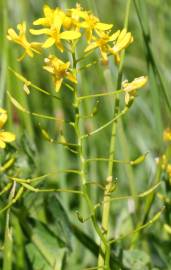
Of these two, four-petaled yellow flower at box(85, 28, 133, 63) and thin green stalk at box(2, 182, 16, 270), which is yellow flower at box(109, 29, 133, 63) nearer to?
four-petaled yellow flower at box(85, 28, 133, 63)

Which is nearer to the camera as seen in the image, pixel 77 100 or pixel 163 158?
pixel 77 100

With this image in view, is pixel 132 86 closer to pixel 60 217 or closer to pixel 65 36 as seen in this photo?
pixel 65 36

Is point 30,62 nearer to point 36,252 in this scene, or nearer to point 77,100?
point 36,252

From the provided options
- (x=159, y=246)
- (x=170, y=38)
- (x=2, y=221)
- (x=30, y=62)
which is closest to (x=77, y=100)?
(x=2, y=221)

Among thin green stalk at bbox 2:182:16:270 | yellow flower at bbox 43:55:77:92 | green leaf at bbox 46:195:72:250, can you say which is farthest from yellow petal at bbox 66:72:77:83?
green leaf at bbox 46:195:72:250

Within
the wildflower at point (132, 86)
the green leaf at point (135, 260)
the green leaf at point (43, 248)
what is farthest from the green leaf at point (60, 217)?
the wildflower at point (132, 86)

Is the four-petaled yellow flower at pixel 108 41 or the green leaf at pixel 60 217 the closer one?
the four-petaled yellow flower at pixel 108 41

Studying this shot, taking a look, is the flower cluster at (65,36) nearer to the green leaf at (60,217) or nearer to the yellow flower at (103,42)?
the yellow flower at (103,42)

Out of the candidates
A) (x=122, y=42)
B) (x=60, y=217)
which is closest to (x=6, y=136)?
(x=122, y=42)
